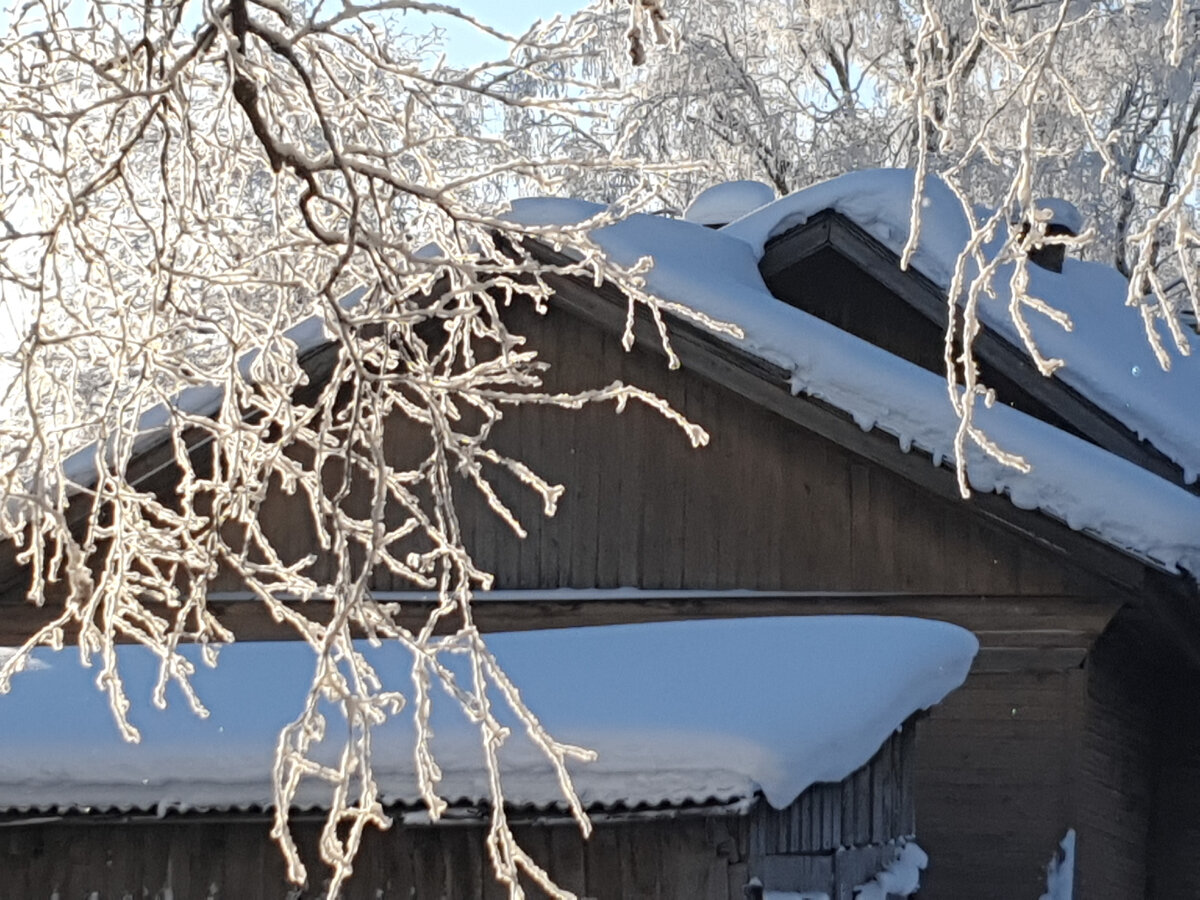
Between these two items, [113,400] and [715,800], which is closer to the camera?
[113,400]

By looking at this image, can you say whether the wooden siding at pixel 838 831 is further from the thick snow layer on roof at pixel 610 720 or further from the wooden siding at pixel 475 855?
the thick snow layer on roof at pixel 610 720

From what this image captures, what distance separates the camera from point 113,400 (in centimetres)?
284

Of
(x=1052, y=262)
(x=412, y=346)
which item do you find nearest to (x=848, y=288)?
(x=1052, y=262)

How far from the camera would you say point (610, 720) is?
16.8 feet

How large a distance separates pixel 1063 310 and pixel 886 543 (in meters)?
1.59

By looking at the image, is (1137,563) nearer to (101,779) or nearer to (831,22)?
(101,779)

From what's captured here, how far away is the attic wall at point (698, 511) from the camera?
7.27 metres

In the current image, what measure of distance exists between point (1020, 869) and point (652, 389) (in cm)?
274

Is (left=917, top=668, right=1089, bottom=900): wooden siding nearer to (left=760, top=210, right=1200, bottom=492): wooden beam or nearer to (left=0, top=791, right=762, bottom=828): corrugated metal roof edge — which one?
(left=760, top=210, right=1200, bottom=492): wooden beam

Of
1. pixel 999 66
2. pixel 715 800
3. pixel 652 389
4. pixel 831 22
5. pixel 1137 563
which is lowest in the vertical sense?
pixel 715 800

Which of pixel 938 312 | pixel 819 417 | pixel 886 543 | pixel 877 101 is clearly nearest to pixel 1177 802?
pixel 886 543

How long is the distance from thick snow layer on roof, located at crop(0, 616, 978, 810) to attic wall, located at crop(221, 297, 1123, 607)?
4.22ft

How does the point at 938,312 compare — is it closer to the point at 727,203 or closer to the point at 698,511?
the point at 698,511

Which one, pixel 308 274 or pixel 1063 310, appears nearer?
pixel 308 274
